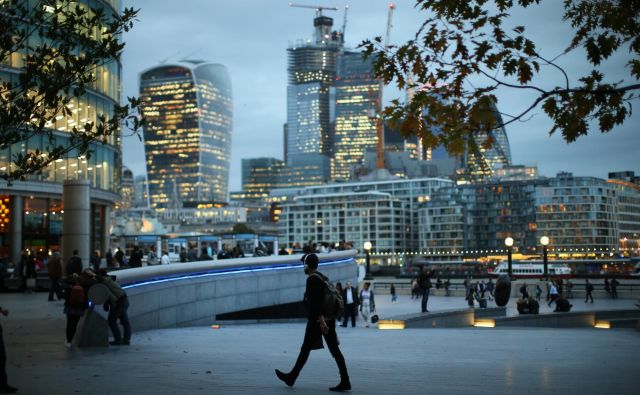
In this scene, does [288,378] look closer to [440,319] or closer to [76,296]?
[76,296]

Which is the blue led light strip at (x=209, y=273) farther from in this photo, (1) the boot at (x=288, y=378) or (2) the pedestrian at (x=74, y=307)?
(1) the boot at (x=288, y=378)

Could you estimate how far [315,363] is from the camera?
521 inches

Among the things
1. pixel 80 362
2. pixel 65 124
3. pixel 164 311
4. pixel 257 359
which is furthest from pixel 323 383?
pixel 65 124

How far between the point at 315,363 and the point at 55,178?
3483 cm

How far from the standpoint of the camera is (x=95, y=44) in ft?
39.5

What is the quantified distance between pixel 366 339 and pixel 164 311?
566 centimetres

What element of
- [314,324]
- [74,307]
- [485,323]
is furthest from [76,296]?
[485,323]

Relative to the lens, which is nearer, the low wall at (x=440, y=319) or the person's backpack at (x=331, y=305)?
the person's backpack at (x=331, y=305)

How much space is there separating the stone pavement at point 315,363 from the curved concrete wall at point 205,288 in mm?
881

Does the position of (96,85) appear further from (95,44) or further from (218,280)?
(95,44)

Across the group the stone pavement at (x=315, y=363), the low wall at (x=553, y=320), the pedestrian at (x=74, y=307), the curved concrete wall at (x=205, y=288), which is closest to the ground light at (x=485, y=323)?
the low wall at (x=553, y=320)

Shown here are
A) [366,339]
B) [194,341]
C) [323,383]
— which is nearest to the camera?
[323,383]

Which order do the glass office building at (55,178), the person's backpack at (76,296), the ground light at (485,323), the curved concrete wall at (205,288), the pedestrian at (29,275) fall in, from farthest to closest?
1. the glass office building at (55,178)
2. the pedestrian at (29,275)
3. the ground light at (485,323)
4. the curved concrete wall at (205,288)
5. the person's backpack at (76,296)

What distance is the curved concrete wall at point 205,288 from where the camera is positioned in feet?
63.2
